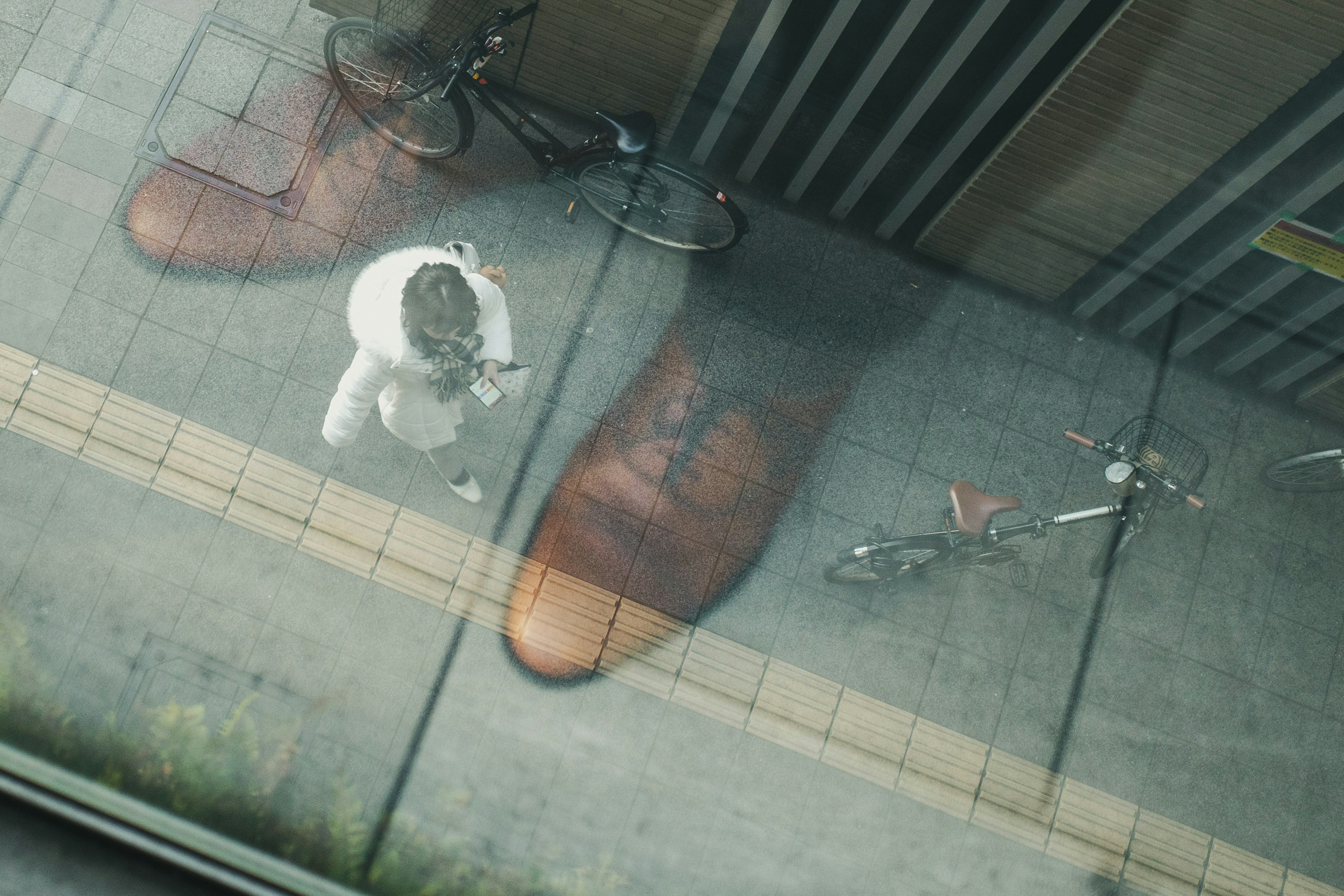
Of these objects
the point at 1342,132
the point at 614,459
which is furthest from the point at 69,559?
the point at 1342,132

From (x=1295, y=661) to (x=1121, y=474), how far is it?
2324mm

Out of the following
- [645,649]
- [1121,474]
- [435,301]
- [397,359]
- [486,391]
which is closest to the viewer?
[435,301]

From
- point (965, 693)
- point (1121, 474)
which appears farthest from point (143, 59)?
point (965, 693)

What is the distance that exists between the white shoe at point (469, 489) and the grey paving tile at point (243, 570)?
111 cm

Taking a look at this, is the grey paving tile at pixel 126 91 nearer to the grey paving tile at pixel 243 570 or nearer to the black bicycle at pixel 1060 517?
the grey paving tile at pixel 243 570

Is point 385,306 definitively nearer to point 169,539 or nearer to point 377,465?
point 377,465

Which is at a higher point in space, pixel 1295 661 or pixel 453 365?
pixel 1295 661

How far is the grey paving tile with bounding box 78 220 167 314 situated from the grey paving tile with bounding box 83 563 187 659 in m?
1.78

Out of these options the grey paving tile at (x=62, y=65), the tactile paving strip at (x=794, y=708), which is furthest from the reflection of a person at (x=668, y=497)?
the grey paving tile at (x=62, y=65)

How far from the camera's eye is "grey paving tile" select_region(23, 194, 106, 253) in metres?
5.86

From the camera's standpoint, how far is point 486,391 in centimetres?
448

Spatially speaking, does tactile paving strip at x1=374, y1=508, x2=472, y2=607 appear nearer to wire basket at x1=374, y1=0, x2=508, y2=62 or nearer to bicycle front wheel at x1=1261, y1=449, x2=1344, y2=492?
wire basket at x1=374, y1=0, x2=508, y2=62

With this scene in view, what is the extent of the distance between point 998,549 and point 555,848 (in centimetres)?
340

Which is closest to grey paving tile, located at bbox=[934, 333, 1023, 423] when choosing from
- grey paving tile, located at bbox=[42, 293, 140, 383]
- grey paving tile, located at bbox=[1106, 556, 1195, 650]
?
grey paving tile, located at bbox=[1106, 556, 1195, 650]
